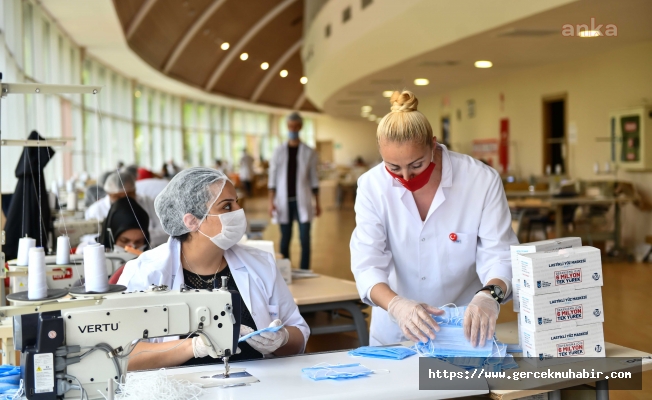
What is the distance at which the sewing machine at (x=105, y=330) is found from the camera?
1781 millimetres

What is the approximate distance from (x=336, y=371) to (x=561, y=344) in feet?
2.25

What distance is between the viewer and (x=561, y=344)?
2.11 m

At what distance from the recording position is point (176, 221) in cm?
241

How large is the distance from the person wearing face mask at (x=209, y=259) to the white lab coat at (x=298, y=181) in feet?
15.4

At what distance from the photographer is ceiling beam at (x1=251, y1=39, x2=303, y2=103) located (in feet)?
69.0

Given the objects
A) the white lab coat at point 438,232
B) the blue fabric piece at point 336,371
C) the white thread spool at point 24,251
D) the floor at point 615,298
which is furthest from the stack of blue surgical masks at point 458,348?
the white thread spool at point 24,251

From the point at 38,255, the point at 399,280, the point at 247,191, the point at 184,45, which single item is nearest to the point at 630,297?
the point at 399,280

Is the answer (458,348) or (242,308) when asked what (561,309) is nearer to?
(458,348)

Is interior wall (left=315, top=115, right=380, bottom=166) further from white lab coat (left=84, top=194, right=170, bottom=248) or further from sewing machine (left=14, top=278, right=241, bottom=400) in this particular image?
sewing machine (left=14, top=278, right=241, bottom=400)

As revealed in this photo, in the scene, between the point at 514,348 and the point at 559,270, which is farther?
the point at 514,348

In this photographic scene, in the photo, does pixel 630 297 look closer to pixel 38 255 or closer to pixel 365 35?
pixel 365 35

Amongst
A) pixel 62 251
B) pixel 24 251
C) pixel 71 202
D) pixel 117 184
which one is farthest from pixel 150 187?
pixel 62 251

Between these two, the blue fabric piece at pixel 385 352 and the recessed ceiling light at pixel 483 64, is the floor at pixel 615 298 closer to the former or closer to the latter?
the blue fabric piece at pixel 385 352

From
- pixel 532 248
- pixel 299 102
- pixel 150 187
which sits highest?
pixel 299 102
